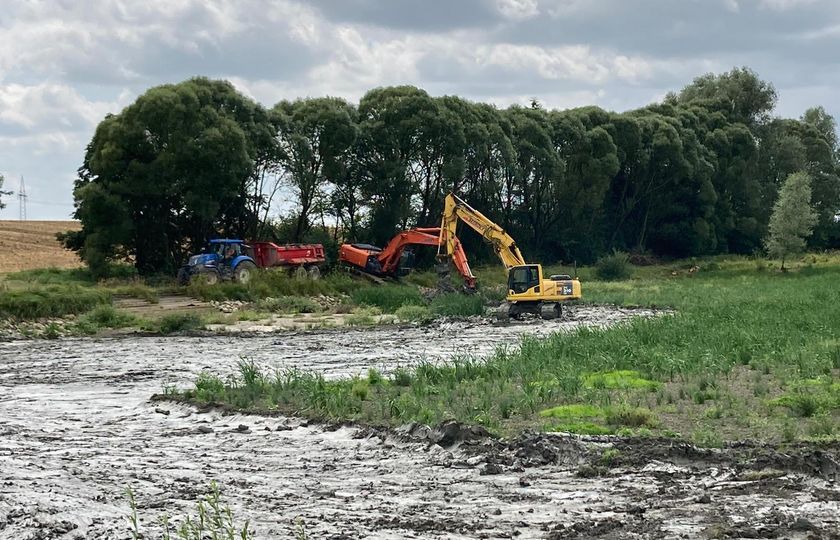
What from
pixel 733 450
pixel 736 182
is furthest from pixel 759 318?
pixel 736 182

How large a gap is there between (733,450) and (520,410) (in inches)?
149

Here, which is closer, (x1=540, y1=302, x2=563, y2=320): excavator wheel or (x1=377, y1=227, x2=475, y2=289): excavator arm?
(x1=540, y1=302, x2=563, y2=320): excavator wheel

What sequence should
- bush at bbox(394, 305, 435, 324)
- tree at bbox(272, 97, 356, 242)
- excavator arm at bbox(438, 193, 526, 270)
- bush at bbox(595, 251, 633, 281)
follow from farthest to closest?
bush at bbox(595, 251, 633, 281) → tree at bbox(272, 97, 356, 242) → excavator arm at bbox(438, 193, 526, 270) → bush at bbox(394, 305, 435, 324)

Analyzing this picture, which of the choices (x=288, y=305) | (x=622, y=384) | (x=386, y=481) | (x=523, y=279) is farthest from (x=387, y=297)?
(x=386, y=481)

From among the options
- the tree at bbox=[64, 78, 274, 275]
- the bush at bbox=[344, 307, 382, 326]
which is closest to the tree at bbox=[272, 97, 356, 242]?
the tree at bbox=[64, 78, 274, 275]

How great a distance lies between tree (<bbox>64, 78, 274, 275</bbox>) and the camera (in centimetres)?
4472

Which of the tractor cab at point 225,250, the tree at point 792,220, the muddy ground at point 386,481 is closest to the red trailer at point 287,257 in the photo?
the tractor cab at point 225,250

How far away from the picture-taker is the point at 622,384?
685 inches

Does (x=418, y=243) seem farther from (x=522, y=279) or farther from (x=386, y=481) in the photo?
(x=386, y=481)

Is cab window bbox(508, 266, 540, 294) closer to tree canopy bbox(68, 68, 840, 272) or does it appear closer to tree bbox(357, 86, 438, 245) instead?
tree canopy bbox(68, 68, 840, 272)

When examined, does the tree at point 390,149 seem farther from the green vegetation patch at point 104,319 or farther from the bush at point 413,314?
the green vegetation patch at point 104,319

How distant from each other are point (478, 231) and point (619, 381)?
77.4ft

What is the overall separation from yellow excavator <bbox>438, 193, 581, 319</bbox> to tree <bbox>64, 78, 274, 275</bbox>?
403 inches

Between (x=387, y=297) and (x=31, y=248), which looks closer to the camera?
(x=387, y=297)
